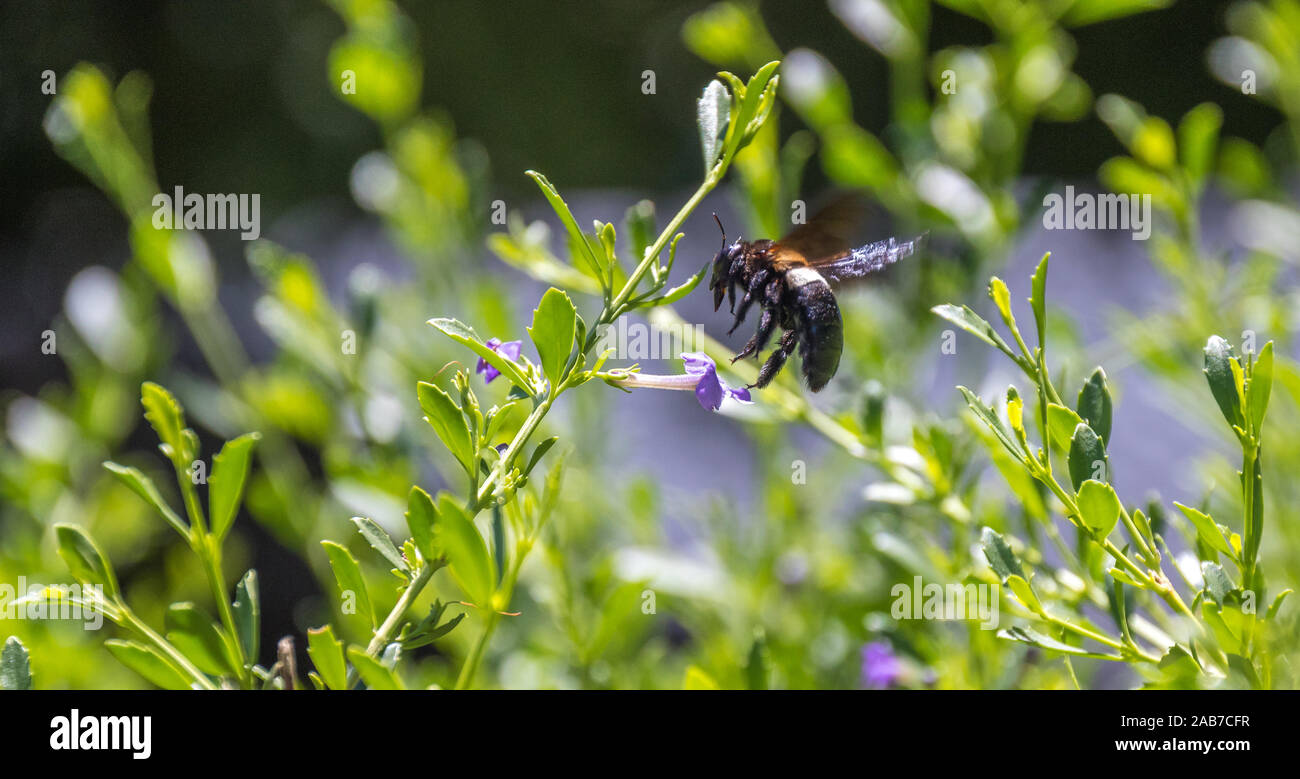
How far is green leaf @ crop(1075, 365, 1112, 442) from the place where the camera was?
0.47 metres

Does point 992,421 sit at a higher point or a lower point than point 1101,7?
lower

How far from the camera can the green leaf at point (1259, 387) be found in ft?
1.35

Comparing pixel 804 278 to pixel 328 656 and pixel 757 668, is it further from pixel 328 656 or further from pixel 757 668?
pixel 328 656

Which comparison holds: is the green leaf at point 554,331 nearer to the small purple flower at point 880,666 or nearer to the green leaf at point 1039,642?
the green leaf at point 1039,642

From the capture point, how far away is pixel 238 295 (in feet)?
8.23

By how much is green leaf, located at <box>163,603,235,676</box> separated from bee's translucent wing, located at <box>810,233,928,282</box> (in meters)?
0.40

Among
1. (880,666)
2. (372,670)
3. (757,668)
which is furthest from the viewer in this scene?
(880,666)

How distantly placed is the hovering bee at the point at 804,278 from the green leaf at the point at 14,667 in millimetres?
389

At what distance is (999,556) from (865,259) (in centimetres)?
23

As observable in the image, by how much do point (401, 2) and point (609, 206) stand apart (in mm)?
1480

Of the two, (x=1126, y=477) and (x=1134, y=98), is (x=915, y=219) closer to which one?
(x=1126, y=477)

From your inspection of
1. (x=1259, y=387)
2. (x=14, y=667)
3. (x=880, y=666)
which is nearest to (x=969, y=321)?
(x=1259, y=387)

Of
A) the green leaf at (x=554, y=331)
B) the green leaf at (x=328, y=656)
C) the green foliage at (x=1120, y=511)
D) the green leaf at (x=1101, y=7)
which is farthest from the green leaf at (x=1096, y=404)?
the green leaf at (x=1101, y=7)

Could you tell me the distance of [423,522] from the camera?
0.41 meters
